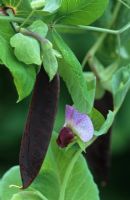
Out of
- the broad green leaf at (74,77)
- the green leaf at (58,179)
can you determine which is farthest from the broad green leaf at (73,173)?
the broad green leaf at (74,77)

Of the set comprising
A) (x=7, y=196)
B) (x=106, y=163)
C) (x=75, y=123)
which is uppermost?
(x=75, y=123)

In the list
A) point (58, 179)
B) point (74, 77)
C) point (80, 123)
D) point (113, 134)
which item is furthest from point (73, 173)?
point (113, 134)

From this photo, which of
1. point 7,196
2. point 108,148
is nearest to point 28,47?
point 7,196

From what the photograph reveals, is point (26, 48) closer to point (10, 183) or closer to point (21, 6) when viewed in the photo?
point (21, 6)

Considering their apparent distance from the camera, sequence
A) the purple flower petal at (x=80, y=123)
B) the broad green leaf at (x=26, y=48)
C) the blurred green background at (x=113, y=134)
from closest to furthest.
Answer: the broad green leaf at (x=26, y=48), the purple flower petal at (x=80, y=123), the blurred green background at (x=113, y=134)

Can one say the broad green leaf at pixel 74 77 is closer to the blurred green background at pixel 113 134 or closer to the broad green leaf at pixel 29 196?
the broad green leaf at pixel 29 196

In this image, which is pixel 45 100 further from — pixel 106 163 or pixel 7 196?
pixel 106 163
